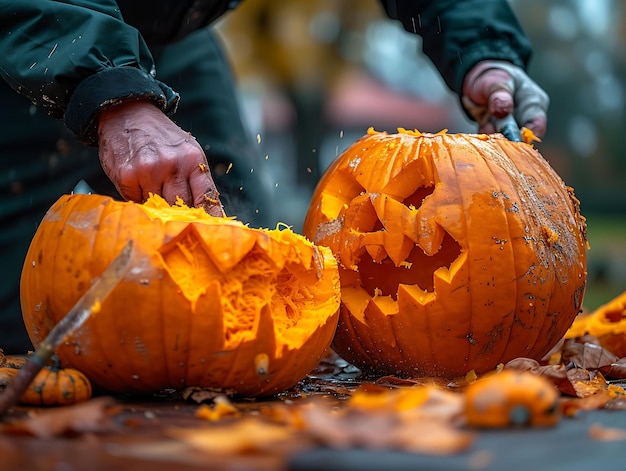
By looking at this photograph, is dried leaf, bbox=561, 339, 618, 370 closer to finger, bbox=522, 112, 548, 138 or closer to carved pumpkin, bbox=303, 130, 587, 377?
carved pumpkin, bbox=303, 130, 587, 377

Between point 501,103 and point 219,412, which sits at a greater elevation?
point 501,103

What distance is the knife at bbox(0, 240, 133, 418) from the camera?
1.64 meters

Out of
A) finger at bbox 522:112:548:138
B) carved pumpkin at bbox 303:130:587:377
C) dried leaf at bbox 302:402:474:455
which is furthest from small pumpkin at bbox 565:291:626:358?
dried leaf at bbox 302:402:474:455

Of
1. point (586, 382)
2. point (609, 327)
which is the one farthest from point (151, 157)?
point (609, 327)

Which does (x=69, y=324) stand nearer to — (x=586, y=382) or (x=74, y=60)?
(x=74, y=60)

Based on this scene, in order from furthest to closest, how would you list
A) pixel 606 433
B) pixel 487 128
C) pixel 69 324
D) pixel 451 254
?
pixel 487 128
pixel 451 254
pixel 69 324
pixel 606 433

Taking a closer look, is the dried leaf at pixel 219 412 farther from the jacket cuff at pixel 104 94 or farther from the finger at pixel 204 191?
the jacket cuff at pixel 104 94

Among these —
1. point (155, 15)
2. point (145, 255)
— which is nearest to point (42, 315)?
point (145, 255)

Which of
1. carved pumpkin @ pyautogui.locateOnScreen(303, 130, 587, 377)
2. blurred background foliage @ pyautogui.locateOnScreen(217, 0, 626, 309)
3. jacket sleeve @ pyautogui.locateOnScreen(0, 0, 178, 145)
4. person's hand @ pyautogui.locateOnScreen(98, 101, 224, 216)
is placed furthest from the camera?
blurred background foliage @ pyautogui.locateOnScreen(217, 0, 626, 309)

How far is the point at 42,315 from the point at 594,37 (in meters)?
21.8

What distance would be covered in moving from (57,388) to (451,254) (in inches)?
54.6

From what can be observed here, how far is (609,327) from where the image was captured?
3.18 meters

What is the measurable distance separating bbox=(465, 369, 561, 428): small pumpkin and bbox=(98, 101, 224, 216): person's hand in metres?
1.08

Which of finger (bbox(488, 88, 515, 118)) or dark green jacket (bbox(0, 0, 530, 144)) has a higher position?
dark green jacket (bbox(0, 0, 530, 144))
